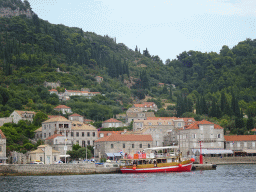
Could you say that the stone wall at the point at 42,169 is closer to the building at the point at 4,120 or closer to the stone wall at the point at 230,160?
the stone wall at the point at 230,160

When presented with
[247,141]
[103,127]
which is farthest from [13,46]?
[247,141]

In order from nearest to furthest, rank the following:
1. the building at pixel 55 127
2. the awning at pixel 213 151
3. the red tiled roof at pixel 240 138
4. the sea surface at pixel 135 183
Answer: the sea surface at pixel 135 183 → the awning at pixel 213 151 → the building at pixel 55 127 → the red tiled roof at pixel 240 138

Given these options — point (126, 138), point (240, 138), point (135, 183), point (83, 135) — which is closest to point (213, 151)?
point (240, 138)

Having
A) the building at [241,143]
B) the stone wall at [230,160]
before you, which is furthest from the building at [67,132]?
the building at [241,143]

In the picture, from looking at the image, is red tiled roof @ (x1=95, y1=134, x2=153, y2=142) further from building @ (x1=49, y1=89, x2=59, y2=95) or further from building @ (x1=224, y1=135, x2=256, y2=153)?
building @ (x1=49, y1=89, x2=59, y2=95)

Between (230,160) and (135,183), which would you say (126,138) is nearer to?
(230,160)

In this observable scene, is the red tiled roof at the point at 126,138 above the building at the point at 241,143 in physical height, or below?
above

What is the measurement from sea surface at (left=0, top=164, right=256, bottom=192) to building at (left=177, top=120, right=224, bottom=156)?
32703 mm

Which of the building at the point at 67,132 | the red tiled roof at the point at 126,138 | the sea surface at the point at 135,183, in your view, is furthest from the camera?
the building at the point at 67,132

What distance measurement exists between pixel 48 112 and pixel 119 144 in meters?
47.9

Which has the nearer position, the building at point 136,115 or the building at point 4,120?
the building at point 4,120

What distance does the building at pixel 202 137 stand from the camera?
363 feet

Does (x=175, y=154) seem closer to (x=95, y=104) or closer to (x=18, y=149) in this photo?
(x=18, y=149)

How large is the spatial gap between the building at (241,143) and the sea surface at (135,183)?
1485 inches
